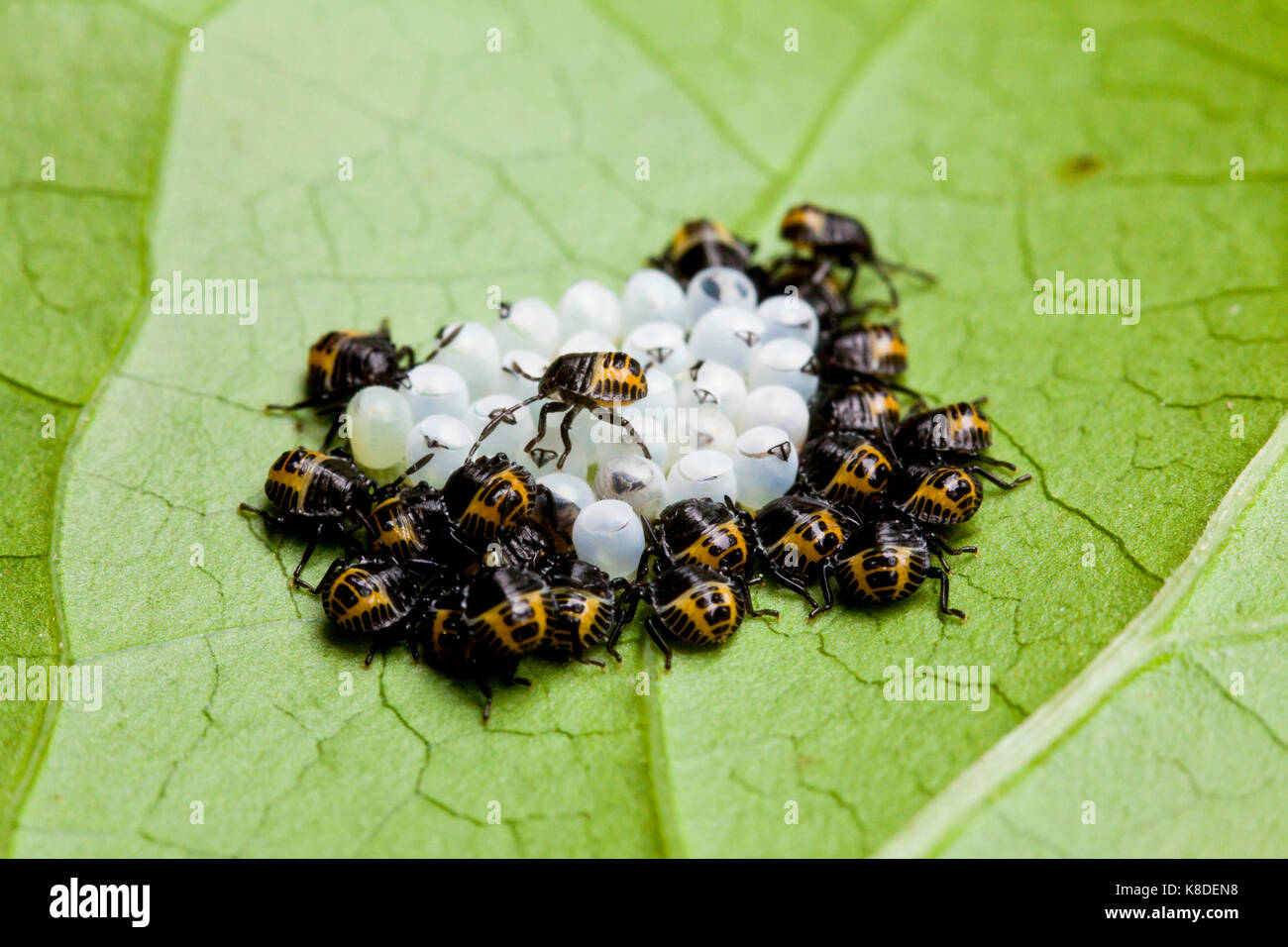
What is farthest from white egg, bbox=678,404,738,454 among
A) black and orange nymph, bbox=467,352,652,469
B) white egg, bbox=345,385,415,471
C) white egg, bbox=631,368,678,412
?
white egg, bbox=345,385,415,471

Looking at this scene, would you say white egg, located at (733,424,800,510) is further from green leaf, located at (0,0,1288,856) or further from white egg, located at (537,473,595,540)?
white egg, located at (537,473,595,540)

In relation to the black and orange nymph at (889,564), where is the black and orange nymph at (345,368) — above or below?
above

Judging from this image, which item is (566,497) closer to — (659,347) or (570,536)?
(570,536)

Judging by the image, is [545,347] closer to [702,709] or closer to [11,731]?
[702,709]

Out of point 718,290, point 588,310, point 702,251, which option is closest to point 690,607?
point 588,310

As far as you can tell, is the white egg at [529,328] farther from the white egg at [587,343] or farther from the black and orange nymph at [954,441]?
the black and orange nymph at [954,441]

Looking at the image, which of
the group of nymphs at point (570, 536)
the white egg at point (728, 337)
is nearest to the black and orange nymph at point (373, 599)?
the group of nymphs at point (570, 536)
